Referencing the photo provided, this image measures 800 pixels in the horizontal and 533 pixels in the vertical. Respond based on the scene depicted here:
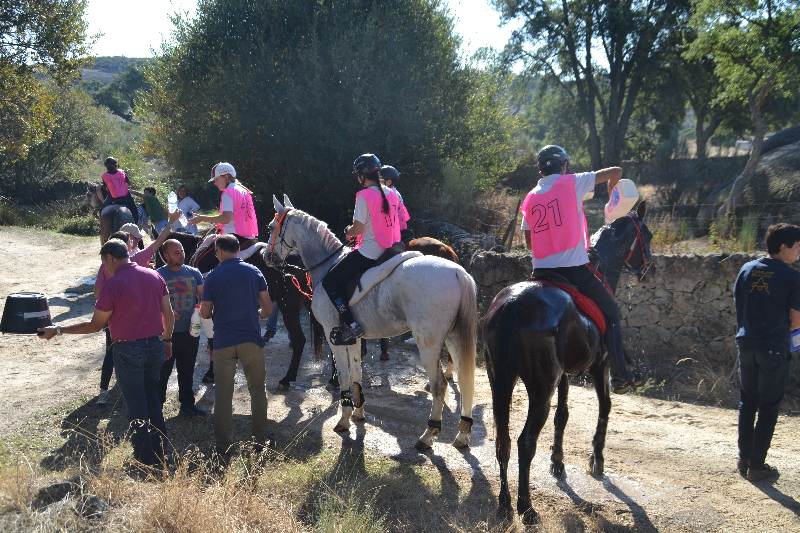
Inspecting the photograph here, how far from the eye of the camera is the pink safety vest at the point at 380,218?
619 centimetres

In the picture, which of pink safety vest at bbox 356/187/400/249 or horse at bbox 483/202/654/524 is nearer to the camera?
horse at bbox 483/202/654/524

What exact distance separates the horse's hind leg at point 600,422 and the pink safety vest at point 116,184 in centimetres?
1195

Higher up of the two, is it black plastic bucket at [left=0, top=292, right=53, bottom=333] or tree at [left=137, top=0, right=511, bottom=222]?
tree at [left=137, top=0, right=511, bottom=222]

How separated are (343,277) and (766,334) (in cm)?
399

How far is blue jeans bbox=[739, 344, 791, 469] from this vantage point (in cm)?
496

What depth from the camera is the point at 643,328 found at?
28.8ft

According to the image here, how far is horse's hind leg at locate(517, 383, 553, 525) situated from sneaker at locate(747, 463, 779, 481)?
213 centimetres

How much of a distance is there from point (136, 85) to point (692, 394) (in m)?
73.4

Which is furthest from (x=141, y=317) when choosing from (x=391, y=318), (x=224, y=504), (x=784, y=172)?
(x=784, y=172)

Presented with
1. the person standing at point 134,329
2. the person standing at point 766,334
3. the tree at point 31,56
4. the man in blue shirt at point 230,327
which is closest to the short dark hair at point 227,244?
the man in blue shirt at point 230,327

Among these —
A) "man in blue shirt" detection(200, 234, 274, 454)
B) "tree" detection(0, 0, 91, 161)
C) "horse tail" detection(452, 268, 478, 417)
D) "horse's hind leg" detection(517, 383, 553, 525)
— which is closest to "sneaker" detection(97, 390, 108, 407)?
"man in blue shirt" detection(200, 234, 274, 454)

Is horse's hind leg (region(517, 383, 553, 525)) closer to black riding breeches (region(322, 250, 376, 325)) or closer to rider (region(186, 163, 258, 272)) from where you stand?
black riding breeches (region(322, 250, 376, 325))

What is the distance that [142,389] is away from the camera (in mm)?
5074

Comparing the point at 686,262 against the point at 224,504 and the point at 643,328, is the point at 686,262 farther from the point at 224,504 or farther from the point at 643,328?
the point at 224,504
